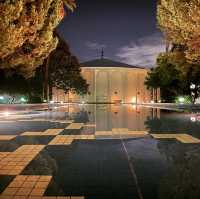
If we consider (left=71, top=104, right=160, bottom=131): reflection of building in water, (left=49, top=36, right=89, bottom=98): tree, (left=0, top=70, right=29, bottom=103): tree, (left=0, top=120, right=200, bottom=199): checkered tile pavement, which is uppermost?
(left=49, top=36, right=89, bottom=98): tree

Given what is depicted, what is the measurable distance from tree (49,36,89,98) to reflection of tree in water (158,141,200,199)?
39.0 meters

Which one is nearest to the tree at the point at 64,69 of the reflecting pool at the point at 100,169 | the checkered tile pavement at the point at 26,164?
the checkered tile pavement at the point at 26,164

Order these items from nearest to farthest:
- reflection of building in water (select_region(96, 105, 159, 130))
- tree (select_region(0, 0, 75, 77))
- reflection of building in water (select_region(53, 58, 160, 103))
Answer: reflection of building in water (select_region(96, 105, 159, 130))
tree (select_region(0, 0, 75, 77))
reflection of building in water (select_region(53, 58, 160, 103))

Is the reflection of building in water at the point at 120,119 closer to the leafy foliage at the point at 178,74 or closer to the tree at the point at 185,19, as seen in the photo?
the tree at the point at 185,19

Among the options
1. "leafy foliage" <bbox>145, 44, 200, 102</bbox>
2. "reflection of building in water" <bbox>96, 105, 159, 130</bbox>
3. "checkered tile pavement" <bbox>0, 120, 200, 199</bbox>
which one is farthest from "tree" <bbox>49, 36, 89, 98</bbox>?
"checkered tile pavement" <bbox>0, 120, 200, 199</bbox>

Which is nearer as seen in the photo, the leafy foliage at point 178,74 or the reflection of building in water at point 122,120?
the reflection of building in water at point 122,120

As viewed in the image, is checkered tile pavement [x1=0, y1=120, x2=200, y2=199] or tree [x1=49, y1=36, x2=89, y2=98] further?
tree [x1=49, y1=36, x2=89, y2=98]

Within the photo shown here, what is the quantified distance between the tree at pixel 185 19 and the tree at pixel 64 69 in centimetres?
2573

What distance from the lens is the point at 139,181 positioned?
539 centimetres

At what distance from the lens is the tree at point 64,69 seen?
4744 centimetres

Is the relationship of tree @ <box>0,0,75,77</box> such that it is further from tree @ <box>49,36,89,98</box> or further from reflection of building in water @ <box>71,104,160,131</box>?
tree @ <box>49,36,89,98</box>

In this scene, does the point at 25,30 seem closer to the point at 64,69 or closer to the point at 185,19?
the point at 185,19

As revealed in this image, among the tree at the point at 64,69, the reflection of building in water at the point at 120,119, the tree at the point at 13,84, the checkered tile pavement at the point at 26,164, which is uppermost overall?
the tree at the point at 64,69

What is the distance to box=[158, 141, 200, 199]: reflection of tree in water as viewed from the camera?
4699 millimetres
